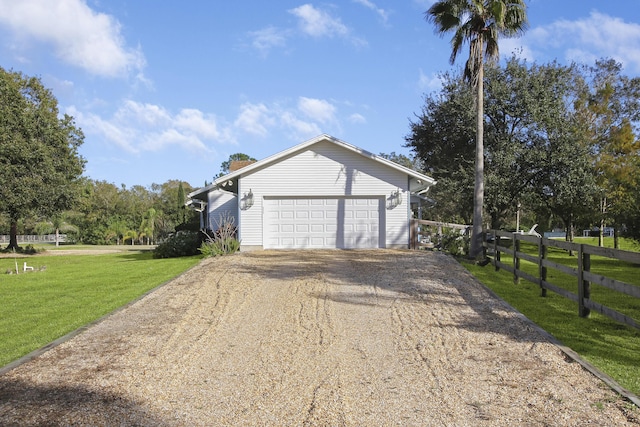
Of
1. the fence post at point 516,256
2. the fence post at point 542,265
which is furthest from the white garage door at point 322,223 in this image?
the fence post at point 542,265

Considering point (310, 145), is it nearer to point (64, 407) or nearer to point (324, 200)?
point (324, 200)

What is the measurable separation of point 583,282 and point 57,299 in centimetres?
1059

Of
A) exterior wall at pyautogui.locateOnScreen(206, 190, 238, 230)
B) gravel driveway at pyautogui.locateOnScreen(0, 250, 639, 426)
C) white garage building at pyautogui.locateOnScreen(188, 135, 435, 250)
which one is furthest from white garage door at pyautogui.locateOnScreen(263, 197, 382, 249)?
gravel driveway at pyautogui.locateOnScreen(0, 250, 639, 426)

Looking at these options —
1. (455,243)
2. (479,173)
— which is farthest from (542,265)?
(455,243)

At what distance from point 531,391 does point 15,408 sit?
16.8 ft

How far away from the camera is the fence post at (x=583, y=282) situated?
853 cm

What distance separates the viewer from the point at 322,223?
20.2 metres

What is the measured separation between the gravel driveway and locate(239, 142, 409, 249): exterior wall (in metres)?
9.51

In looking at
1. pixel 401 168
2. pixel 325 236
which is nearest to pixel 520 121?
pixel 401 168

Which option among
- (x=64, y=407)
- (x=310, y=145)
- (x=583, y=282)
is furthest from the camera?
(x=310, y=145)

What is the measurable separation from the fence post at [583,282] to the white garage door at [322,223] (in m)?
11.7

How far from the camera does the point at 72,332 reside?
25.9 ft

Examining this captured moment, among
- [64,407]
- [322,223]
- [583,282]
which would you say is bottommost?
[64,407]

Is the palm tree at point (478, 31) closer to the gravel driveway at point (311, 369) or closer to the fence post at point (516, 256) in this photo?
the fence post at point (516, 256)
